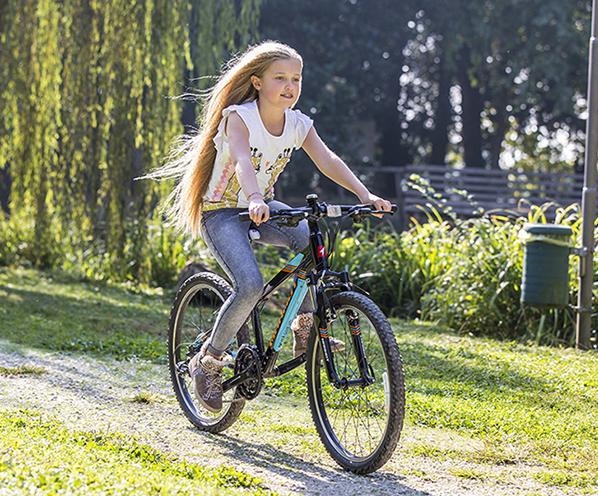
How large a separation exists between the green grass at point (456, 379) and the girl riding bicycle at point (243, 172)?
0.63 meters

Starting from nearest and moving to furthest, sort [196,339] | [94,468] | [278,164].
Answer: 1. [94,468]
2. [278,164]
3. [196,339]

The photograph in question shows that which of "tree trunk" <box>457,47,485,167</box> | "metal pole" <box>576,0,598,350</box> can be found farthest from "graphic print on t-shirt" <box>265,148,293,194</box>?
"tree trunk" <box>457,47,485,167</box>

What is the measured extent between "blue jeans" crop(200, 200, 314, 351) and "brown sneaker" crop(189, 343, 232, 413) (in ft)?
0.27

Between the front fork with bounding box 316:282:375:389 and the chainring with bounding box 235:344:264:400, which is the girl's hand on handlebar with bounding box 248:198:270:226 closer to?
the front fork with bounding box 316:282:375:389

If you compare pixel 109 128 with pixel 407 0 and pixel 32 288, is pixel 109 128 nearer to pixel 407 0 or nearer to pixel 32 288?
pixel 32 288

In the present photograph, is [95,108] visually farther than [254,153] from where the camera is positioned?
Yes

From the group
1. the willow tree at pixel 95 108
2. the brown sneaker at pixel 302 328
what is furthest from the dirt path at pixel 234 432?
the willow tree at pixel 95 108

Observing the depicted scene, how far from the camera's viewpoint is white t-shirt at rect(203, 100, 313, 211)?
461cm

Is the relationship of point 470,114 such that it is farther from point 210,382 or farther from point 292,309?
point 292,309

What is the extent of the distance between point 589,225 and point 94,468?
5669 millimetres

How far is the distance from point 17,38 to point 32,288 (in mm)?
2680

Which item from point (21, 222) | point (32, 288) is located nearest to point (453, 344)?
point (32, 288)

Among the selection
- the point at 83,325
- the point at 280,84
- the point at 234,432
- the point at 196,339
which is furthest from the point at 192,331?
the point at 83,325

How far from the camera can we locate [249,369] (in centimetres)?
470
